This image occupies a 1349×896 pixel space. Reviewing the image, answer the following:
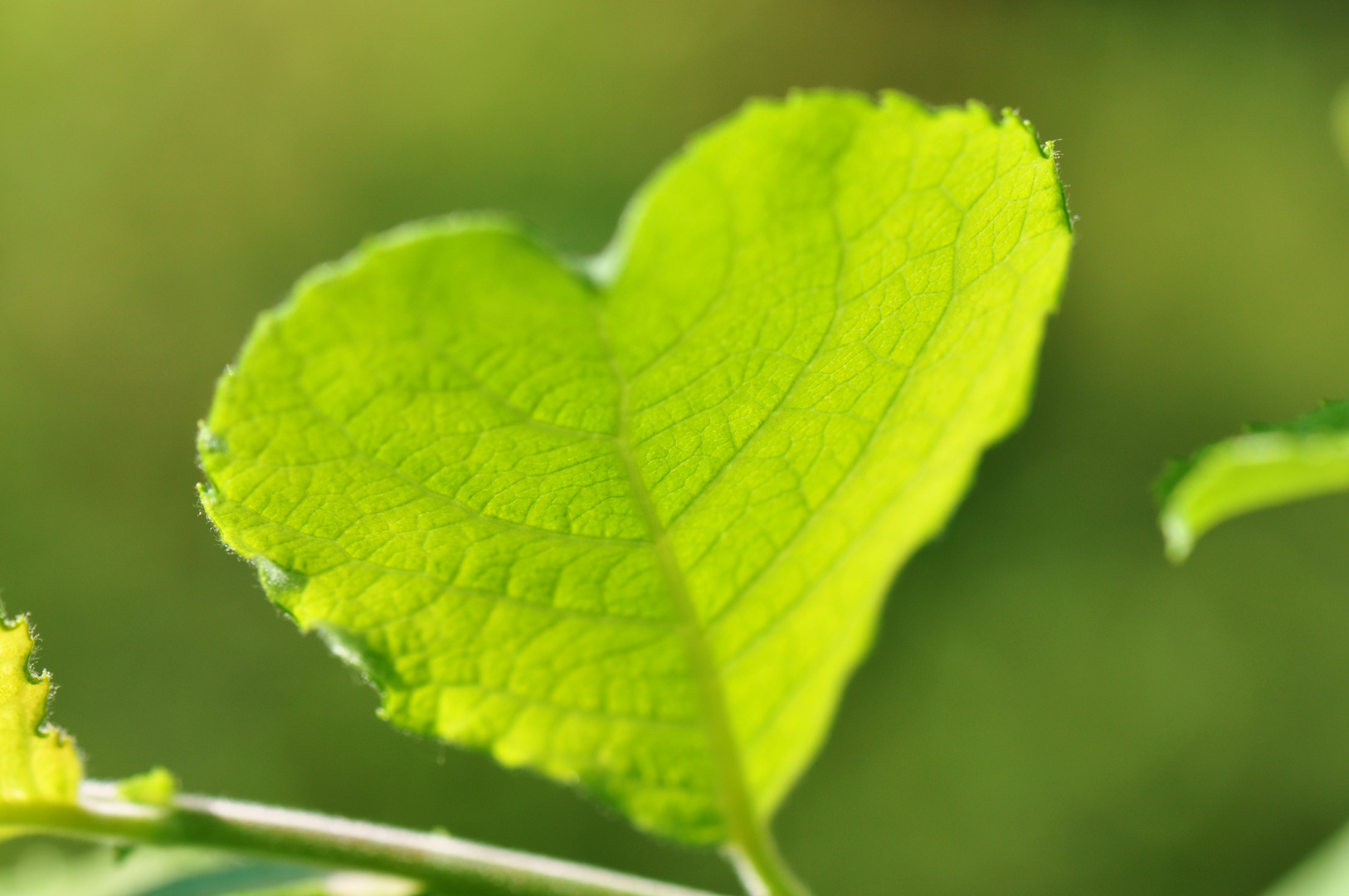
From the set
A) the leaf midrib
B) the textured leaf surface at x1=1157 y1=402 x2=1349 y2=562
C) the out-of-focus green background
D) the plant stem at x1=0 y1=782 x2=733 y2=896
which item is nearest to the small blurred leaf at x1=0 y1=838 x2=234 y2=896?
the plant stem at x1=0 y1=782 x2=733 y2=896

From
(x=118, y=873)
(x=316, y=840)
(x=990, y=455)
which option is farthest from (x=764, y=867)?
(x=990, y=455)

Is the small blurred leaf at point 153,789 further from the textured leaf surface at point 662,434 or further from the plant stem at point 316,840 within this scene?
the textured leaf surface at point 662,434

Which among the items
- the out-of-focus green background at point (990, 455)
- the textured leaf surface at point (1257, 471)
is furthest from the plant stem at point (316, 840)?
the out-of-focus green background at point (990, 455)

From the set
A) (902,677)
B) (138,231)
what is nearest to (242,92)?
(138,231)

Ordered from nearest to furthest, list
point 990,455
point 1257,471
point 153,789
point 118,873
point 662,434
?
point 1257,471 < point 662,434 < point 153,789 < point 118,873 < point 990,455

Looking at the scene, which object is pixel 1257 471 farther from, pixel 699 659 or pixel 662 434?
pixel 699 659
